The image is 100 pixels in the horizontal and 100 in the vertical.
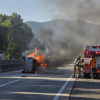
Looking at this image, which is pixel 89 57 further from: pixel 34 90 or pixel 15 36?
pixel 15 36

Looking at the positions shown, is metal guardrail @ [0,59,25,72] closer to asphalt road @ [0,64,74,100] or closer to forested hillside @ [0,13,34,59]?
asphalt road @ [0,64,74,100]

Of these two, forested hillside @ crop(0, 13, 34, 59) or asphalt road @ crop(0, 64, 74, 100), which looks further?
forested hillside @ crop(0, 13, 34, 59)

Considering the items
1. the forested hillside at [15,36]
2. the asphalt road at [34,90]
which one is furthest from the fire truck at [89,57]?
the forested hillside at [15,36]

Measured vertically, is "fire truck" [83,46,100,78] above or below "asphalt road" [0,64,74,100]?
above

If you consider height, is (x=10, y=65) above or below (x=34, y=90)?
above

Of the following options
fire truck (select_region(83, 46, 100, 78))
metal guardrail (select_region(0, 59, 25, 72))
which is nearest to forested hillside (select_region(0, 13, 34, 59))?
metal guardrail (select_region(0, 59, 25, 72))

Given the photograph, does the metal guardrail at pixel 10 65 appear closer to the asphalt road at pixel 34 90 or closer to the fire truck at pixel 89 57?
the fire truck at pixel 89 57

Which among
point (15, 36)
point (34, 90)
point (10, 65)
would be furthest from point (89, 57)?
point (15, 36)

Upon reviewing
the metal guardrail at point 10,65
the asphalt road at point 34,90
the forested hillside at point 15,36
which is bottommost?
the asphalt road at point 34,90

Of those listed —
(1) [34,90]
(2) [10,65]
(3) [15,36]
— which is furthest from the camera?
(3) [15,36]

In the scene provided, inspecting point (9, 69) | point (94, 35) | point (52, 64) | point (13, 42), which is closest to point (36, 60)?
point (52, 64)

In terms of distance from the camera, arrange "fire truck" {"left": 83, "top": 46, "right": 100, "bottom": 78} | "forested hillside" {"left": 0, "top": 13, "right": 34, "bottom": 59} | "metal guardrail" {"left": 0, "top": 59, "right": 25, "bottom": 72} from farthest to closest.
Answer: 1. "forested hillside" {"left": 0, "top": 13, "right": 34, "bottom": 59}
2. "metal guardrail" {"left": 0, "top": 59, "right": 25, "bottom": 72}
3. "fire truck" {"left": 83, "top": 46, "right": 100, "bottom": 78}

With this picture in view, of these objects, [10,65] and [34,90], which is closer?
[34,90]

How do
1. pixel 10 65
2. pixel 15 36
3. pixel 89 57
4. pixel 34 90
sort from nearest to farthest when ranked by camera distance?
pixel 34 90
pixel 89 57
pixel 10 65
pixel 15 36
